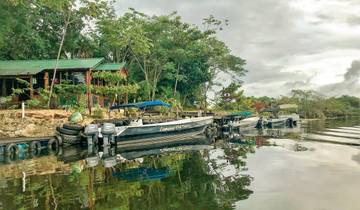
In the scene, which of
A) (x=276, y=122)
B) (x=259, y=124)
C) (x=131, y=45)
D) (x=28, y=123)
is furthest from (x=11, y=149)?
(x=276, y=122)

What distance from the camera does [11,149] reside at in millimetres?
19234

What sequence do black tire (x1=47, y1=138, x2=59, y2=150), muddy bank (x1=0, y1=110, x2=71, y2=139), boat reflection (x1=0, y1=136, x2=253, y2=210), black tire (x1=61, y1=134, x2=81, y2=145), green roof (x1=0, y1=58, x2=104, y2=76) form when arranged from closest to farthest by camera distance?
boat reflection (x1=0, y1=136, x2=253, y2=210) < black tire (x1=47, y1=138, x2=59, y2=150) < black tire (x1=61, y1=134, x2=81, y2=145) < muddy bank (x1=0, y1=110, x2=71, y2=139) < green roof (x1=0, y1=58, x2=104, y2=76)

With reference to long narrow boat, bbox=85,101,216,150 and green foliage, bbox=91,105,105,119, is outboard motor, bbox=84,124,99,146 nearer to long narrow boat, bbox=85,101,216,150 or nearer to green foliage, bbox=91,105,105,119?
long narrow boat, bbox=85,101,216,150

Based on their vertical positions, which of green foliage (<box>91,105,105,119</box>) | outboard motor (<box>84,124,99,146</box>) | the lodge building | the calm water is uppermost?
the lodge building

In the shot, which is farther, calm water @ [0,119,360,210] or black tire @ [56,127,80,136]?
black tire @ [56,127,80,136]

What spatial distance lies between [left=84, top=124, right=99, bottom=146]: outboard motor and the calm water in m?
2.96

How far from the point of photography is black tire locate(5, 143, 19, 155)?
19.1 meters

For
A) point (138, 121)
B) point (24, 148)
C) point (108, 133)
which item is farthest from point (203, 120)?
point (24, 148)

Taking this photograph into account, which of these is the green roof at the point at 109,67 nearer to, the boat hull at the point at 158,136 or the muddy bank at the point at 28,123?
the muddy bank at the point at 28,123

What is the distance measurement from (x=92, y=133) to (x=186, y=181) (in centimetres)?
1113

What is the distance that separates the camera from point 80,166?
14836 millimetres

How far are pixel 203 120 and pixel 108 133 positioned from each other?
9.22m

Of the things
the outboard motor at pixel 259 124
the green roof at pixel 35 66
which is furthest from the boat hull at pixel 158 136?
the outboard motor at pixel 259 124

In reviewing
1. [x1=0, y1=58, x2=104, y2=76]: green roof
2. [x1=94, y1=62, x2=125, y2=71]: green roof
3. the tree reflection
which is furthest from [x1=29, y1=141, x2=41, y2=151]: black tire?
[x1=94, y1=62, x2=125, y2=71]: green roof
